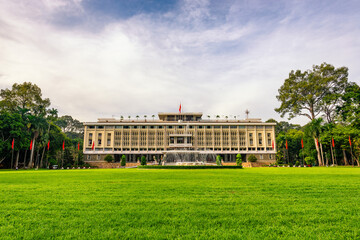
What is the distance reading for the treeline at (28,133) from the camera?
39625mm

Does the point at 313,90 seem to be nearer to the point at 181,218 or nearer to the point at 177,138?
the point at 177,138

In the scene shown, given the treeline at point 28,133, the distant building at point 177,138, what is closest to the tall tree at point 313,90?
the distant building at point 177,138

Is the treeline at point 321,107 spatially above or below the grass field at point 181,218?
above

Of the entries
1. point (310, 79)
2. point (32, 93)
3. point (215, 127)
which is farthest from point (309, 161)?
point (32, 93)

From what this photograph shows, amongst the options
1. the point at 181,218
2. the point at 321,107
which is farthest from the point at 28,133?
the point at 321,107

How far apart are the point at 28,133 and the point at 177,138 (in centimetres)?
3803

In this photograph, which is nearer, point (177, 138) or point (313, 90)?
point (313, 90)

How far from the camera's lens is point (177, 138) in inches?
2726

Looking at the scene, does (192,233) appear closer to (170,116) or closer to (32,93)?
(32,93)

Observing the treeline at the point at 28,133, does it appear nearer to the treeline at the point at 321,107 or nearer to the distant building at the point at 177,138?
the distant building at the point at 177,138

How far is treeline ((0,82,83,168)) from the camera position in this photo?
130 ft

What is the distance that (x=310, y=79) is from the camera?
5238 cm

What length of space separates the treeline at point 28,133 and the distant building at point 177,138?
10269mm

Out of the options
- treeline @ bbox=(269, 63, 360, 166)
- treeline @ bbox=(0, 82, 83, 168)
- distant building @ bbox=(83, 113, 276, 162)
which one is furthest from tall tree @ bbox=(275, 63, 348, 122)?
treeline @ bbox=(0, 82, 83, 168)
